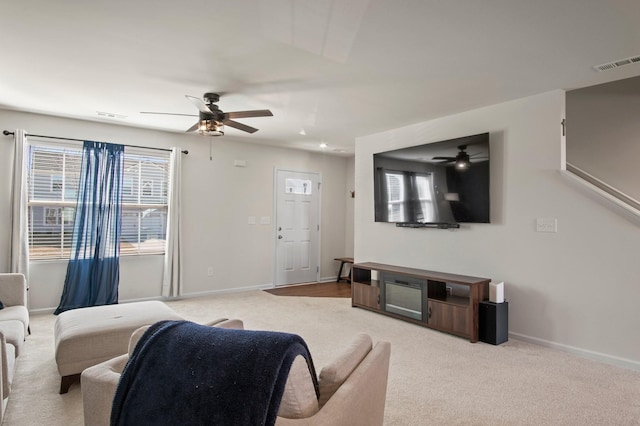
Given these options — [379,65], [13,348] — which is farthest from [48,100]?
[379,65]

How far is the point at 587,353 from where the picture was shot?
3246 millimetres

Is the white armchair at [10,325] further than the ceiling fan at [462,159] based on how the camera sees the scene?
No

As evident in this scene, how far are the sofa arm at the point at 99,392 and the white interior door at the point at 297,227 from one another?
4870 mm

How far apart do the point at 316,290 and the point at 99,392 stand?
473 centimetres

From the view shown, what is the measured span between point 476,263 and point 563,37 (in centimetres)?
239

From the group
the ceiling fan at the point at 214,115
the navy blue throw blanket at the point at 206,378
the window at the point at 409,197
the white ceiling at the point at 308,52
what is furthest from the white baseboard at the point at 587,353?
the ceiling fan at the point at 214,115

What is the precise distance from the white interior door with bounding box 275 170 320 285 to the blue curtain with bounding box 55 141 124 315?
254 centimetres

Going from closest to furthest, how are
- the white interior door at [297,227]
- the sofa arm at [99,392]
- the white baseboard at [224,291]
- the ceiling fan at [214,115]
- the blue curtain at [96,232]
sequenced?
the sofa arm at [99,392] < the ceiling fan at [214,115] < the blue curtain at [96,232] < the white baseboard at [224,291] < the white interior door at [297,227]

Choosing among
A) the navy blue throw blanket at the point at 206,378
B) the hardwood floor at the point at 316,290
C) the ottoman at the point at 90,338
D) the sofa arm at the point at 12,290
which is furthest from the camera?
the hardwood floor at the point at 316,290

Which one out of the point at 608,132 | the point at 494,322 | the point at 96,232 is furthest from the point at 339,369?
the point at 608,132

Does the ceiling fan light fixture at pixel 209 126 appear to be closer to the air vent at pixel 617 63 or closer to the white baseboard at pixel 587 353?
the air vent at pixel 617 63

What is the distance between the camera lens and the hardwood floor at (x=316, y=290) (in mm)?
5787

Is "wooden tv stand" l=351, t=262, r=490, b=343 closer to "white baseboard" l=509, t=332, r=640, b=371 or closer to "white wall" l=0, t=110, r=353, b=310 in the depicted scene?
"white baseboard" l=509, t=332, r=640, b=371

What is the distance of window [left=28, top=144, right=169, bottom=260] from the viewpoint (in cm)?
455
